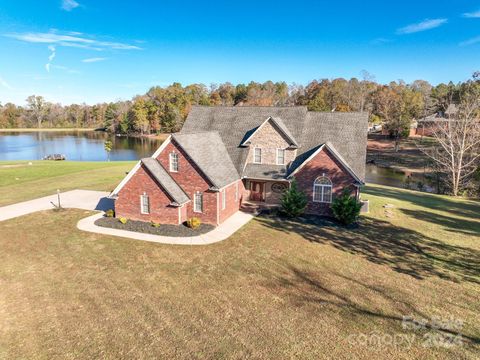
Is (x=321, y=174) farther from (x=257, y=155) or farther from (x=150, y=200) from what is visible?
(x=150, y=200)

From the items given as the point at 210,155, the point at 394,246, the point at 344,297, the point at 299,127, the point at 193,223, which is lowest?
the point at 344,297

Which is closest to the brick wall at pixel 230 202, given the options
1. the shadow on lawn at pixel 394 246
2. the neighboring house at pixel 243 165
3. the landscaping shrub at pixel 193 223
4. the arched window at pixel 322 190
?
the neighboring house at pixel 243 165

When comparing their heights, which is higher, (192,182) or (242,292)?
(192,182)

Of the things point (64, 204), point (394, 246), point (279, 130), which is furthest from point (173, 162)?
point (394, 246)

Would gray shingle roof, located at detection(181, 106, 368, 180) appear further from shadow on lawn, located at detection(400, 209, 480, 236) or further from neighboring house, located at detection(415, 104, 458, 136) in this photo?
neighboring house, located at detection(415, 104, 458, 136)

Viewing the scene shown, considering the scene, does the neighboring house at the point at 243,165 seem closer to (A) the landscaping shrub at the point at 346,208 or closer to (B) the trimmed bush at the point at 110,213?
(B) the trimmed bush at the point at 110,213

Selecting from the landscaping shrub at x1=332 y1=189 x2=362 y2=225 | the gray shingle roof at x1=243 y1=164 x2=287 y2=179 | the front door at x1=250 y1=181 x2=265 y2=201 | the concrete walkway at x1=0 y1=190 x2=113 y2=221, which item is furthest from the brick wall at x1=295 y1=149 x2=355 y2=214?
the concrete walkway at x1=0 y1=190 x2=113 y2=221

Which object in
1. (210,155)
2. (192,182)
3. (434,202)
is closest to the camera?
(192,182)

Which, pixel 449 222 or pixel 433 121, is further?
pixel 433 121

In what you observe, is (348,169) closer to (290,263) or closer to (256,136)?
(256,136)
